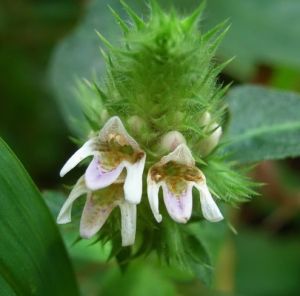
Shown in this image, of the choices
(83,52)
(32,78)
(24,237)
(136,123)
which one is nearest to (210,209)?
(136,123)

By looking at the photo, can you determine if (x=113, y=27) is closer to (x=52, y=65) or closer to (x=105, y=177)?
(x=52, y=65)

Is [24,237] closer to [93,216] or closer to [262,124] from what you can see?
[93,216]

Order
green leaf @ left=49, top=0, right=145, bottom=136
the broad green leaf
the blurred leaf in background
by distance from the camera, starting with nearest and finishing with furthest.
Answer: the broad green leaf
green leaf @ left=49, top=0, right=145, bottom=136
the blurred leaf in background

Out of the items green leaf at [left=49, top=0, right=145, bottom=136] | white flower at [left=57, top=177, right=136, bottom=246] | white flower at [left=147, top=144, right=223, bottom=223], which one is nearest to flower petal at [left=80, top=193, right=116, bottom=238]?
white flower at [left=57, top=177, right=136, bottom=246]

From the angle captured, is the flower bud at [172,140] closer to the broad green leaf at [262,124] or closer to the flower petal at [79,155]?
the flower petal at [79,155]

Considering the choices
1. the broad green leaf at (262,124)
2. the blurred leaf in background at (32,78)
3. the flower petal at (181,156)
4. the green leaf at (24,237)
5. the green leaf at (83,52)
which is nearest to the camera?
the flower petal at (181,156)

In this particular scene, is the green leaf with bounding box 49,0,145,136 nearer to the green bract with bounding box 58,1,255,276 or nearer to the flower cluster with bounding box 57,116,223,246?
the green bract with bounding box 58,1,255,276

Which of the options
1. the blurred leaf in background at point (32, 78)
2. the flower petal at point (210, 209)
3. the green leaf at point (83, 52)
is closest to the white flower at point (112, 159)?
the flower petal at point (210, 209)
